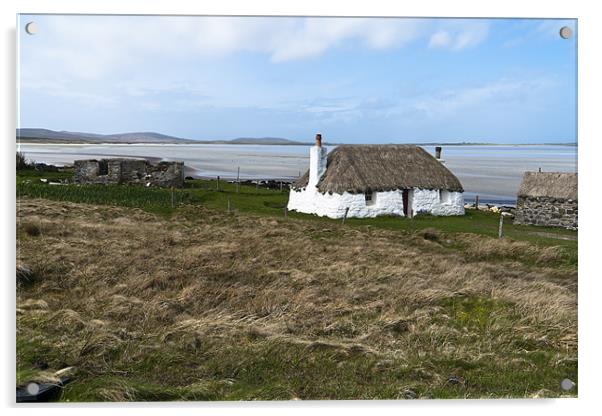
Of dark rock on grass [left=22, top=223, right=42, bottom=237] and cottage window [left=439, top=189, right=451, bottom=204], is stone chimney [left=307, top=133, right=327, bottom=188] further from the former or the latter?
dark rock on grass [left=22, top=223, right=42, bottom=237]

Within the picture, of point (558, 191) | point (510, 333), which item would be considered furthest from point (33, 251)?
point (558, 191)

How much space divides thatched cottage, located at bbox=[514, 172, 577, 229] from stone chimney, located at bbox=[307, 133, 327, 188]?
6.26 feet

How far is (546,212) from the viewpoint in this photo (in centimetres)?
421

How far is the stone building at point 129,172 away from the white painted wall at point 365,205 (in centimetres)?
121

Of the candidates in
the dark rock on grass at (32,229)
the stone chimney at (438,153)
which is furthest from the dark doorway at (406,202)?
the dark rock on grass at (32,229)

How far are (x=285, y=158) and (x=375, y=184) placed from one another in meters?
2.02

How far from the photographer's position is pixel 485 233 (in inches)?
182

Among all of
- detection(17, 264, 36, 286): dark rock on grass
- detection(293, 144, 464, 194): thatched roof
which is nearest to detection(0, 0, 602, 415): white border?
detection(17, 264, 36, 286): dark rock on grass

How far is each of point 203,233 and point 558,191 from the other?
3348 millimetres

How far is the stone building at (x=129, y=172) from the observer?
14.6 feet

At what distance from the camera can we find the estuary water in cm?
402

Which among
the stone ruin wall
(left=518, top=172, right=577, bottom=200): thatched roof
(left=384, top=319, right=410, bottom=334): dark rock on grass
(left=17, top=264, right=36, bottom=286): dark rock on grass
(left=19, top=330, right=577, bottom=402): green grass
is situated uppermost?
(left=518, top=172, right=577, bottom=200): thatched roof

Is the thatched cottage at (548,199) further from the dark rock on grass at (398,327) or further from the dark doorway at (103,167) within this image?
the dark doorway at (103,167)
